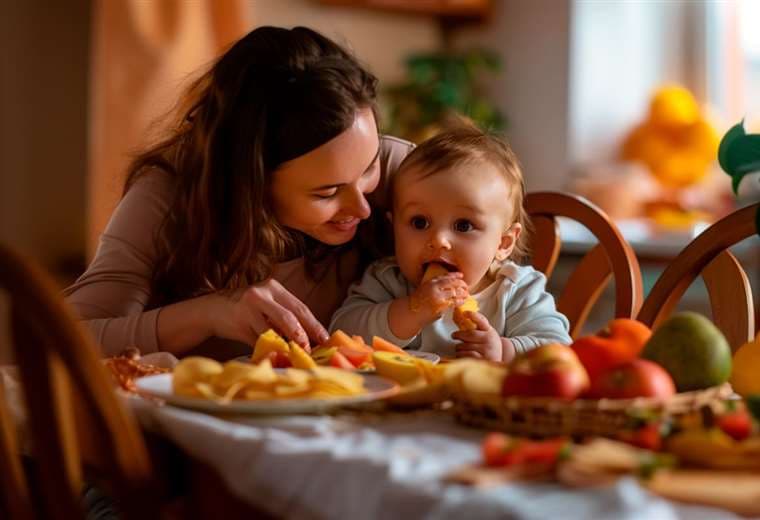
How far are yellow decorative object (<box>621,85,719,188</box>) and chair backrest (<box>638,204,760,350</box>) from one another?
2.25m

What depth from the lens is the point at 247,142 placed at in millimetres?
1563

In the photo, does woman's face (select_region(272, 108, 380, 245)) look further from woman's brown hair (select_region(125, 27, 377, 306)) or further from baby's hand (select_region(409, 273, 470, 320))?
baby's hand (select_region(409, 273, 470, 320))

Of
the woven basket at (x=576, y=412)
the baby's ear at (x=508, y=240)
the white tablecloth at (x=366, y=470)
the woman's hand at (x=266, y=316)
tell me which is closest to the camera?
the white tablecloth at (x=366, y=470)

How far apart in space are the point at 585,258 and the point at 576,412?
0.91m

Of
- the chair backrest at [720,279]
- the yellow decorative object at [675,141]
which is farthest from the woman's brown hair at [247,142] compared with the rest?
the yellow decorative object at [675,141]

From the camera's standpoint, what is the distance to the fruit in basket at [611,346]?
1.06m

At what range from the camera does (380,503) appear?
2.63ft

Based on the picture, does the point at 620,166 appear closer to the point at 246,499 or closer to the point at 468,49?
the point at 468,49

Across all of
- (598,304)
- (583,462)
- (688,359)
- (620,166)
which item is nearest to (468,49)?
(620,166)

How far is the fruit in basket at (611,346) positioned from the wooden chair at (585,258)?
1.85 ft

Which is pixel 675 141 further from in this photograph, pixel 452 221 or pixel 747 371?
pixel 747 371

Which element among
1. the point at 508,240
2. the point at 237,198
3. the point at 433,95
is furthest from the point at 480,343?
the point at 433,95

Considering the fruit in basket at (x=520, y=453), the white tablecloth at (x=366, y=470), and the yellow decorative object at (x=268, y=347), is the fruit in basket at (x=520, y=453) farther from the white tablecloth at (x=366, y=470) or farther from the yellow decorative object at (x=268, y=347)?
the yellow decorative object at (x=268, y=347)

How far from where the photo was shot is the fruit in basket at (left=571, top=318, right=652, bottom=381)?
106cm
